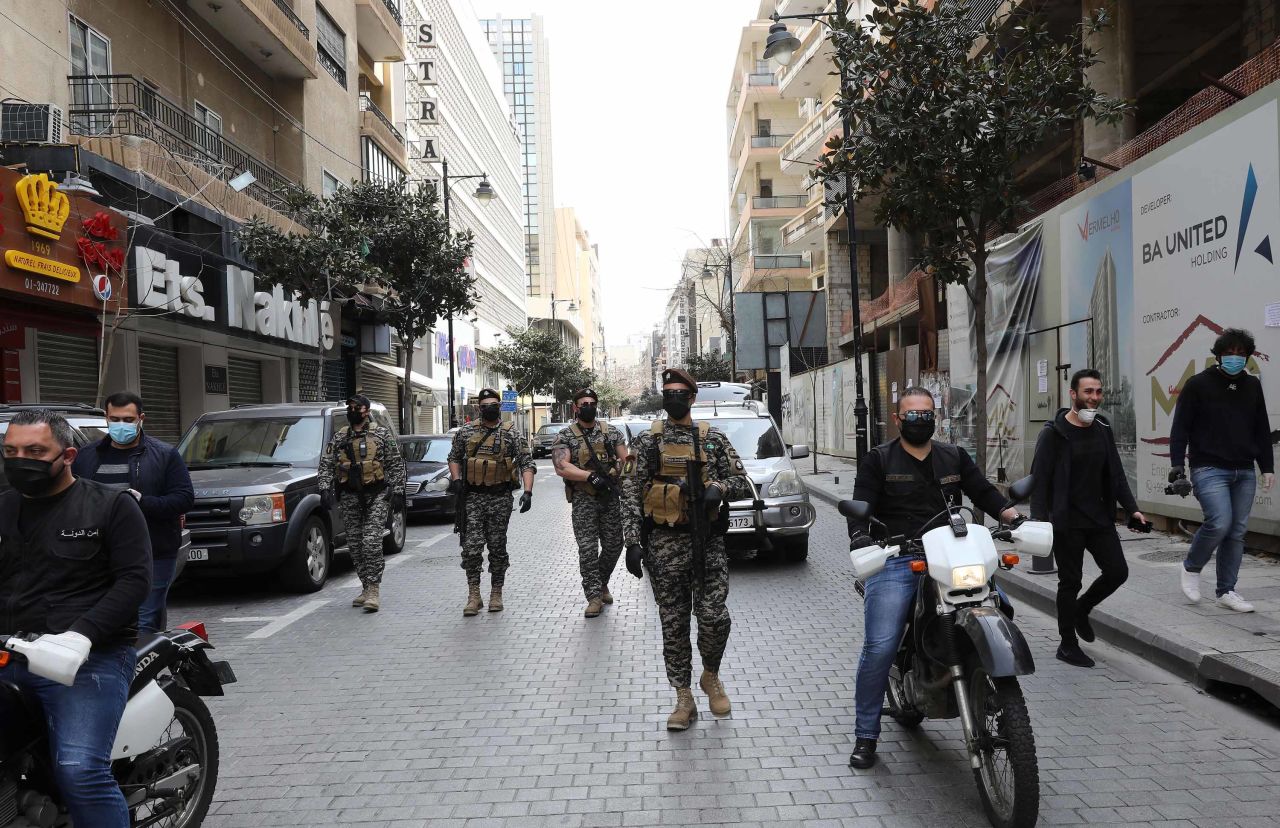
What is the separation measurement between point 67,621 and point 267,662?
3695mm

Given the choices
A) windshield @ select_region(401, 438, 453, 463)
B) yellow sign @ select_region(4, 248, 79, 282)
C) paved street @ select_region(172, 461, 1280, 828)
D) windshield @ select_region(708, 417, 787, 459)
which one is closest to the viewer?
paved street @ select_region(172, 461, 1280, 828)

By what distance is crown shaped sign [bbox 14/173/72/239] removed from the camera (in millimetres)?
12031

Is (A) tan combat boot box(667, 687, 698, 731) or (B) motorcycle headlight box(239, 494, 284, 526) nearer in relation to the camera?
(A) tan combat boot box(667, 687, 698, 731)

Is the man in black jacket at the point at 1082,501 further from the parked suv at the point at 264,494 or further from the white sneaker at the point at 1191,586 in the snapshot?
the parked suv at the point at 264,494

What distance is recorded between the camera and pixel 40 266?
12328 mm

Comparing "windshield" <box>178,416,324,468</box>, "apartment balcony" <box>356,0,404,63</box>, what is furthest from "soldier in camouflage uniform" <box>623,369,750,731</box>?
"apartment balcony" <box>356,0,404,63</box>

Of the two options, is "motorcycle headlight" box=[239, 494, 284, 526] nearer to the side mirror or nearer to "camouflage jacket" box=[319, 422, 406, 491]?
"camouflage jacket" box=[319, 422, 406, 491]

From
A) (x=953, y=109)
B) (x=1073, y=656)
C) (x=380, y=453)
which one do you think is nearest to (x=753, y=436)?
(x=953, y=109)

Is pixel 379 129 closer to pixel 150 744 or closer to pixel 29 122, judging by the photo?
pixel 29 122

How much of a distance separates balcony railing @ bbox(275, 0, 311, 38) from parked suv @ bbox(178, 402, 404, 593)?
49.8ft

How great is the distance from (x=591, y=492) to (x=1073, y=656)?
3881 millimetres

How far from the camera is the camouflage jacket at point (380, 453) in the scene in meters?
8.43

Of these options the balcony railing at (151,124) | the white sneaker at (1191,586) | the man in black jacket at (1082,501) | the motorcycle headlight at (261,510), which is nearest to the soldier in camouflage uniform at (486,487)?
the motorcycle headlight at (261,510)

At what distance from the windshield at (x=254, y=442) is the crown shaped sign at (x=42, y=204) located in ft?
14.2
